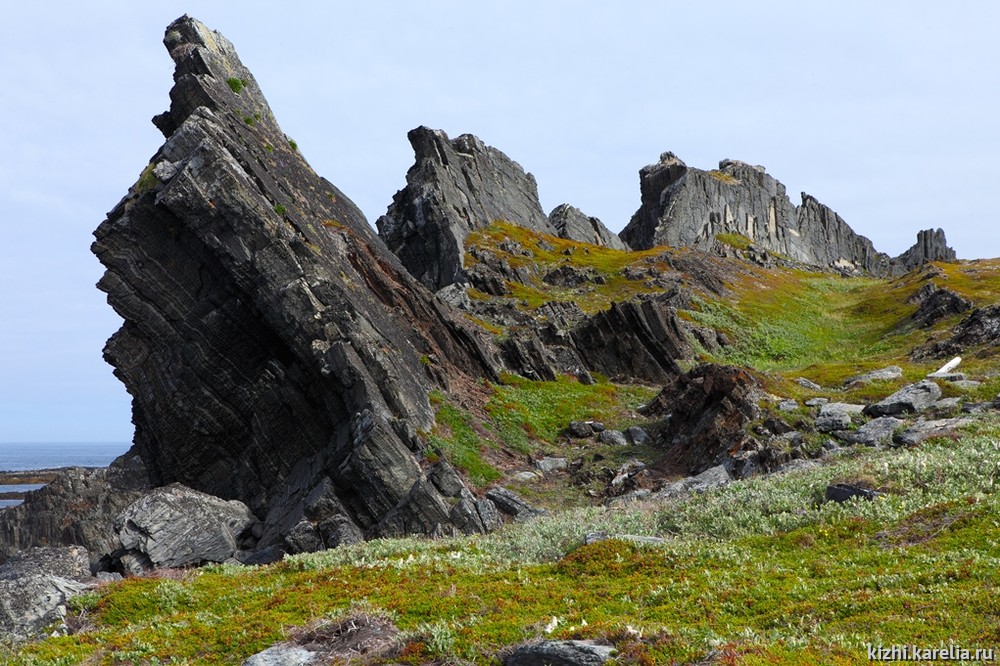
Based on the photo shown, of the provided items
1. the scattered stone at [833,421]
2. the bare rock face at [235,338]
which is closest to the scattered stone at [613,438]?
the bare rock face at [235,338]

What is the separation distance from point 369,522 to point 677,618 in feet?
64.4

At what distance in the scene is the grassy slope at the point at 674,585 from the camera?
1273 centimetres

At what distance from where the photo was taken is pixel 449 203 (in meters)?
113

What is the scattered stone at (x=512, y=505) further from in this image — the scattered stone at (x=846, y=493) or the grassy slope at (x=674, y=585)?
the scattered stone at (x=846, y=493)

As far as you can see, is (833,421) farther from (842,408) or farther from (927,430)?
(927,430)

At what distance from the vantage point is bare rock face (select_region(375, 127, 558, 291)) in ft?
344

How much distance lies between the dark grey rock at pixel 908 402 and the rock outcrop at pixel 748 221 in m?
108

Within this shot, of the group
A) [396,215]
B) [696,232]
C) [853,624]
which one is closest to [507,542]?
[853,624]

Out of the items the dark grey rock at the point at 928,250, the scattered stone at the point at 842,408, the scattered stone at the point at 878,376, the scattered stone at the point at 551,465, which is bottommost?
the scattered stone at the point at 551,465

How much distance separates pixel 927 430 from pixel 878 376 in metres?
19.5

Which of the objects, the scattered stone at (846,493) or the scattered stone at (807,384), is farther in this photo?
the scattered stone at (807,384)

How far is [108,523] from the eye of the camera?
3678cm

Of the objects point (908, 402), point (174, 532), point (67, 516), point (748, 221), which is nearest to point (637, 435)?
point (908, 402)

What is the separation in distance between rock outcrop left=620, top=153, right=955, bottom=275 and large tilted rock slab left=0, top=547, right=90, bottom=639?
134071mm
